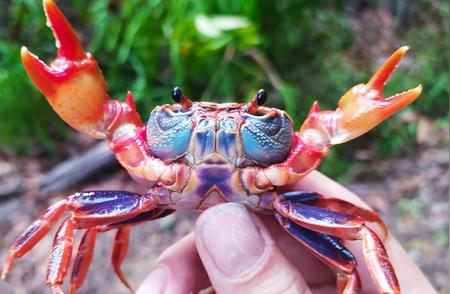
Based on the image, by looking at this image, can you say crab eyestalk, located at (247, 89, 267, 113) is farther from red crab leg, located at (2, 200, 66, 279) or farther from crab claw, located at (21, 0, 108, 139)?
red crab leg, located at (2, 200, 66, 279)

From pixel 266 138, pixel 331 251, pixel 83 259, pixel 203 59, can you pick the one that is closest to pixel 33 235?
pixel 83 259

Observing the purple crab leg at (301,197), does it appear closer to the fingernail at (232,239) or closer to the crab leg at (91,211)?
the fingernail at (232,239)

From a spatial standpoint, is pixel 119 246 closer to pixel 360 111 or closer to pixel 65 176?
pixel 360 111

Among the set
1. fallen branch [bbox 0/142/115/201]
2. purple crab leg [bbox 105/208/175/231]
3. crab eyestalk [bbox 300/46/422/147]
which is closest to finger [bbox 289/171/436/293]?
crab eyestalk [bbox 300/46/422/147]

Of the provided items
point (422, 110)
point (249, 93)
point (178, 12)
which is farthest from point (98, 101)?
point (422, 110)

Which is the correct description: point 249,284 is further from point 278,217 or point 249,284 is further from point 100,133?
point 100,133
